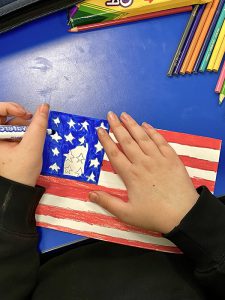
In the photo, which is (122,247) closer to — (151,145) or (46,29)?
(151,145)

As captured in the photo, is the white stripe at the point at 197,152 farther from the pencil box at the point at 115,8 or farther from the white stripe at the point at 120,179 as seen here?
the pencil box at the point at 115,8

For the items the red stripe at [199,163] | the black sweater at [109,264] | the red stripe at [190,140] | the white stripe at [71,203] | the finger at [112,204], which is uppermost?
the red stripe at [190,140]

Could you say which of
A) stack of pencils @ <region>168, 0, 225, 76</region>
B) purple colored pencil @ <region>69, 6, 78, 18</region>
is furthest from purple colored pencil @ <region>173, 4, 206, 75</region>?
purple colored pencil @ <region>69, 6, 78, 18</region>

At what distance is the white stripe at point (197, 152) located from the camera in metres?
0.68

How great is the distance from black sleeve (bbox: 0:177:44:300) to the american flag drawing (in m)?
0.04

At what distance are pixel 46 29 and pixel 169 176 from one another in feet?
1.25

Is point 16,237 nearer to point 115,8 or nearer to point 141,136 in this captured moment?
point 141,136

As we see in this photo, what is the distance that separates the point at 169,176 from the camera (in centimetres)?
64

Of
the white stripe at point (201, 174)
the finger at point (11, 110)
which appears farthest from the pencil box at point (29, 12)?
the white stripe at point (201, 174)

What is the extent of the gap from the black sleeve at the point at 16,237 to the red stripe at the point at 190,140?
0.81ft

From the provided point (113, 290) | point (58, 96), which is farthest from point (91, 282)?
point (58, 96)

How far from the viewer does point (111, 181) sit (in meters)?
0.68

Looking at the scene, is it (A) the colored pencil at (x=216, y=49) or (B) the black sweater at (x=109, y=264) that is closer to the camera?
(B) the black sweater at (x=109, y=264)

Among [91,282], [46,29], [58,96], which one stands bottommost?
[91,282]
